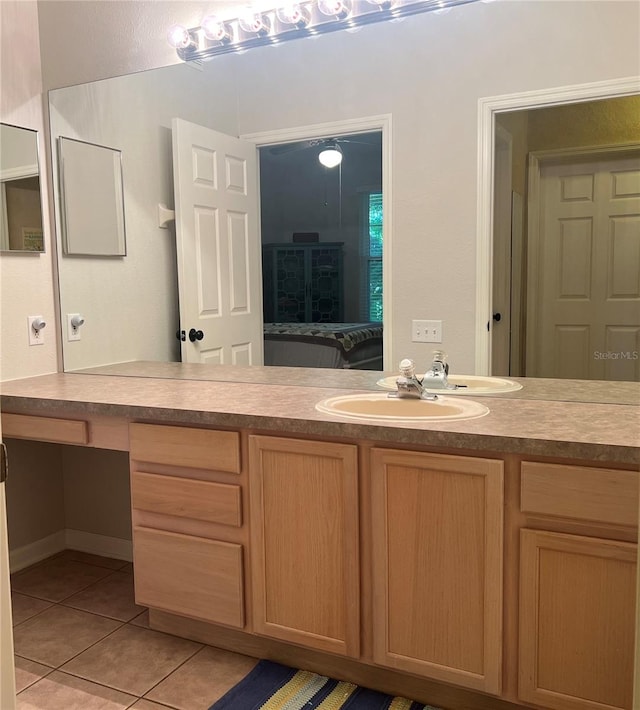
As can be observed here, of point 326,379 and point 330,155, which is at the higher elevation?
point 330,155

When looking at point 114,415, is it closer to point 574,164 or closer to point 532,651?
point 532,651

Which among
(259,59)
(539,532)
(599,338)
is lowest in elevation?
(539,532)

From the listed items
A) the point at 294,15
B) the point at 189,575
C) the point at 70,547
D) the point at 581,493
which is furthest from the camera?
the point at 70,547

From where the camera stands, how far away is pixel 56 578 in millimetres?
2682

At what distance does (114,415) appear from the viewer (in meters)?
2.08

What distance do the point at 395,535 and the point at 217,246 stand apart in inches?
53.7

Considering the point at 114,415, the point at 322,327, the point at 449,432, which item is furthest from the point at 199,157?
the point at 449,432

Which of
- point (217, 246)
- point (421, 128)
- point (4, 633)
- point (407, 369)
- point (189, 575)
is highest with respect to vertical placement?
point (421, 128)

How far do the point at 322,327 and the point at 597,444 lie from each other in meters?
1.07

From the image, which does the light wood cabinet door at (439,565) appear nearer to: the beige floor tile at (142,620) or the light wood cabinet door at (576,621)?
the light wood cabinet door at (576,621)

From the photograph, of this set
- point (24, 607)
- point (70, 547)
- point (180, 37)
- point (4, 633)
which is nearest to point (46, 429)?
point (24, 607)

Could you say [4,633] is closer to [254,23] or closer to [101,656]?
[101,656]

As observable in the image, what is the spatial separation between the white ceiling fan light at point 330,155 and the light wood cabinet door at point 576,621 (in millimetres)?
1318

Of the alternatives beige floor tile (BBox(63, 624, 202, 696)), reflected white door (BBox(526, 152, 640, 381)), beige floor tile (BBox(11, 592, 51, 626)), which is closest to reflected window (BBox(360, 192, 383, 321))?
reflected white door (BBox(526, 152, 640, 381))
